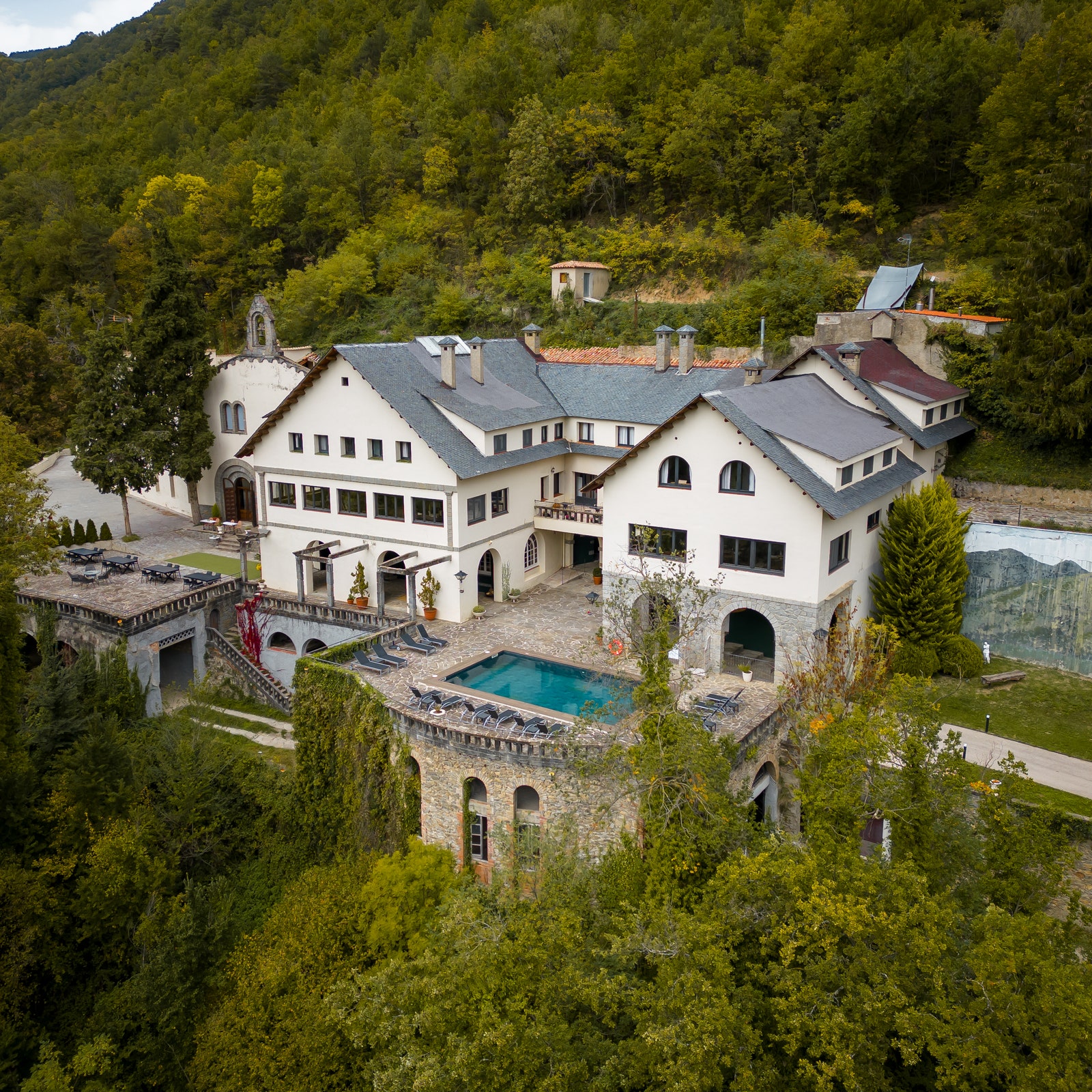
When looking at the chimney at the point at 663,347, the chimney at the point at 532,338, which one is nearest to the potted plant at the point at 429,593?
the chimney at the point at 663,347

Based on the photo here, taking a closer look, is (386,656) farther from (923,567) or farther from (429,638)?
(923,567)

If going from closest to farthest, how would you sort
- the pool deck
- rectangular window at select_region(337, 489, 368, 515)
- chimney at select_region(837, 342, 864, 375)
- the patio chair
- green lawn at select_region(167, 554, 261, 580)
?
the patio chair → the pool deck → chimney at select_region(837, 342, 864, 375) → rectangular window at select_region(337, 489, 368, 515) → green lawn at select_region(167, 554, 261, 580)

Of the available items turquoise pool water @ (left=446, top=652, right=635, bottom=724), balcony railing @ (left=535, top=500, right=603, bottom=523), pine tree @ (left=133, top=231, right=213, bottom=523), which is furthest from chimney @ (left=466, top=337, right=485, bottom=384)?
pine tree @ (left=133, top=231, right=213, bottom=523)

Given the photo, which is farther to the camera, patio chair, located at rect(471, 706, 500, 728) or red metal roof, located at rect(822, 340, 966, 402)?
red metal roof, located at rect(822, 340, 966, 402)

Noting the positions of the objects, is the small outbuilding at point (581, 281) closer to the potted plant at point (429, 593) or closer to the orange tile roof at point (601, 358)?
the orange tile roof at point (601, 358)

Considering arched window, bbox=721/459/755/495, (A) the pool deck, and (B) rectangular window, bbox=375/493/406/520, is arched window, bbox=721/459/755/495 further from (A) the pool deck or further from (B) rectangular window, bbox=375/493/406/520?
(B) rectangular window, bbox=375/493/406/520

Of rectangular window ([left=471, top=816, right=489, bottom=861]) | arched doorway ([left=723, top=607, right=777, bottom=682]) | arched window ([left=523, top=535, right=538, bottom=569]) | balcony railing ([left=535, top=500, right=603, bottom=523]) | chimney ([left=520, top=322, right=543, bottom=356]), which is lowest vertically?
rectangular window ([left=471, top=816, right=489, bottom=861])
